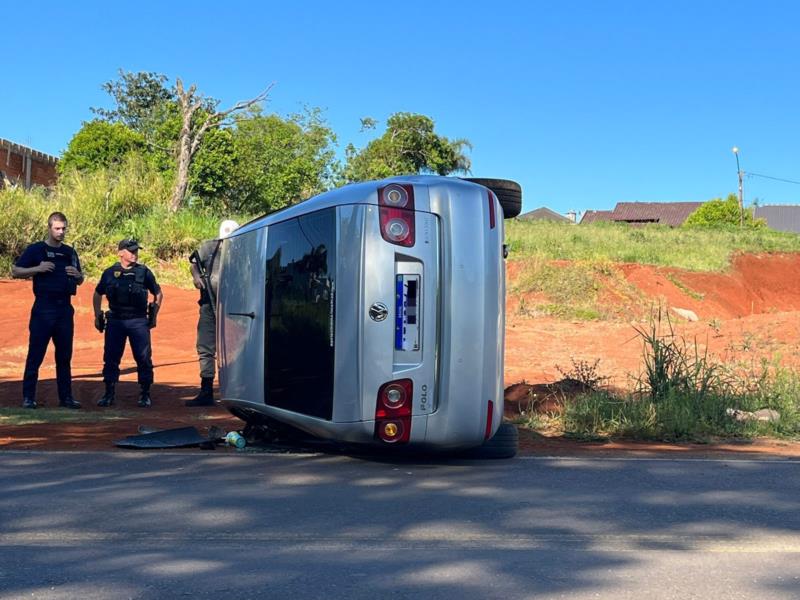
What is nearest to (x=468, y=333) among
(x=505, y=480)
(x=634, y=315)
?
(x=505, y=480)

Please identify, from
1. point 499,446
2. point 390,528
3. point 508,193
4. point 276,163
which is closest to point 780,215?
point 276,163

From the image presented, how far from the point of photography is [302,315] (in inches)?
272

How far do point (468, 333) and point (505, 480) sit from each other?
1.05 m

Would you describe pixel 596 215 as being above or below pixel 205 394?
above

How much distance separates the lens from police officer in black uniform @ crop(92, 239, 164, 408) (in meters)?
11.4

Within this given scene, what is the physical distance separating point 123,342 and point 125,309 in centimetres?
37

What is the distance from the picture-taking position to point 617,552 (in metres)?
4.93

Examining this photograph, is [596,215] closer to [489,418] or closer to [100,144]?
[100,144]

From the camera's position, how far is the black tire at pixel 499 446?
7.63m

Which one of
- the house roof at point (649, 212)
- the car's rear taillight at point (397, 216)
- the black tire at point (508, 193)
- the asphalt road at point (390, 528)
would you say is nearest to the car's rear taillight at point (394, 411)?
the asphalt road at point (390, 528)

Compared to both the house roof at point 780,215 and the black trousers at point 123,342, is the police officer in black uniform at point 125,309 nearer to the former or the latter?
the black trousers at point 123,342

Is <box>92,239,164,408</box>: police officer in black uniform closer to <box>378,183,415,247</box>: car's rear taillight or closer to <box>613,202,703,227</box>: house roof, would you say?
<box>378,183,415,247</box>: car's rear taillight

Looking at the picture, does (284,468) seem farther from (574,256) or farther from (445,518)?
(574,256)

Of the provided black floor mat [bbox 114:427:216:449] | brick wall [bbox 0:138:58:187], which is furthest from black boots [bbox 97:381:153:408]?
brick wall [bbox 0:138:58:187]
